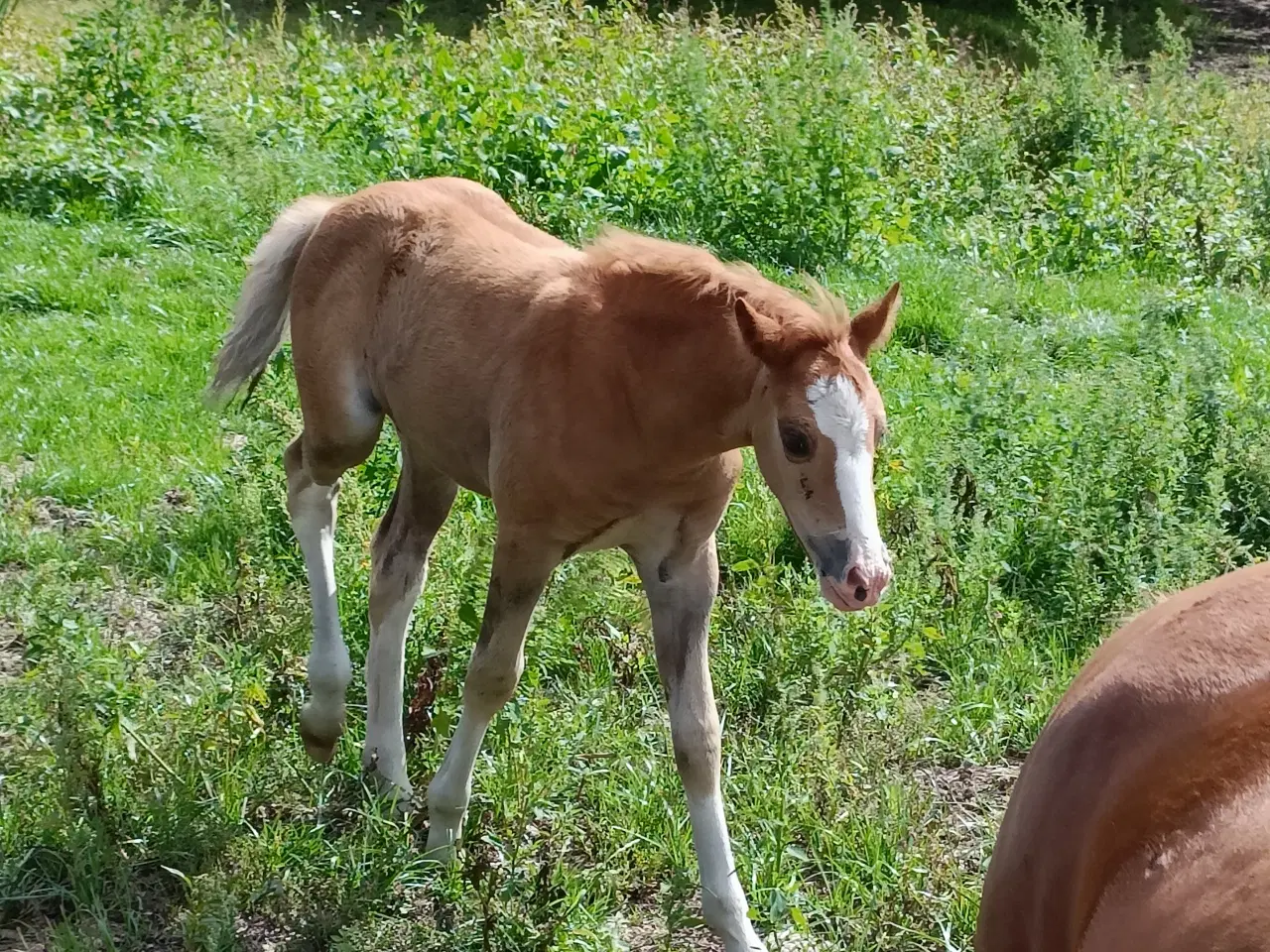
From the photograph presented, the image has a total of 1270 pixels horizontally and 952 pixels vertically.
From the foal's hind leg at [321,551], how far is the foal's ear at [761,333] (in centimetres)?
134

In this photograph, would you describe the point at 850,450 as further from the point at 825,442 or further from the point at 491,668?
the point at 491,668

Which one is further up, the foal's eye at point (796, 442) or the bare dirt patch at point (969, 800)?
the foal's eye at point (796, 442)

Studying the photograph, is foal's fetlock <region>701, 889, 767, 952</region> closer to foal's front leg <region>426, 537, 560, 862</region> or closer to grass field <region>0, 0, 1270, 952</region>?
grass field <region>0, 0, 1270, 952</region>

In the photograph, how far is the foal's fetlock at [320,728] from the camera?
3324 mm

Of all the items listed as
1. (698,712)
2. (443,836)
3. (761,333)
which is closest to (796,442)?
(761,333)

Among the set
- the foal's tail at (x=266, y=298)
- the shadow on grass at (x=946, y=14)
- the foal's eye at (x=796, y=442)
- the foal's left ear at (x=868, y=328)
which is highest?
the foal's left ear at (x=868, y=328)

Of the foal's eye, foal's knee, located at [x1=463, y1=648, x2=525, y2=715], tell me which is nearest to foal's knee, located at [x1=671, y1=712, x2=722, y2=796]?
foal's knee, located at [x1=463, y1=648, x2=525, y2=715]

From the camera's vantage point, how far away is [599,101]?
766cm

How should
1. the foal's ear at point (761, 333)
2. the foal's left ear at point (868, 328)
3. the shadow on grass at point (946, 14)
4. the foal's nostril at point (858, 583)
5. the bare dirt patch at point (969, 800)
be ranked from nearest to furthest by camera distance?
the foal's nostril at point (858, 583)
the foal's ear at point (761, 333)
the foal's left ear at point (868, 328)
the bare dirt patch at point (969, 800)
the shadow on grass at point (946, 14)

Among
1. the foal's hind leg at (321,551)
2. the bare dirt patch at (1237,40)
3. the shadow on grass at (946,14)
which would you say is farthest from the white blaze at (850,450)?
the shadow on grass at (946,14)

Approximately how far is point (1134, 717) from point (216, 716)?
2446 millimetres

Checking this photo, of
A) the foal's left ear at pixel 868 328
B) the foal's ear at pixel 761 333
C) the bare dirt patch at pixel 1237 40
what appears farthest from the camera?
the bare dirt patch at pixel 1237 40

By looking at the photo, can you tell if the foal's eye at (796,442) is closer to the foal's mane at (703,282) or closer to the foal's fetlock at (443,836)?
the foal's mane at (703,282)

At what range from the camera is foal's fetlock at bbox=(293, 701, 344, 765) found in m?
3.32
